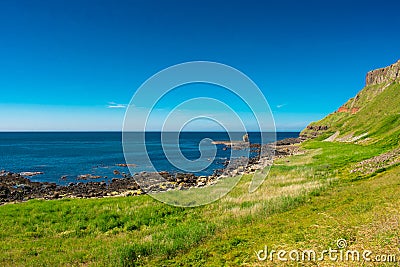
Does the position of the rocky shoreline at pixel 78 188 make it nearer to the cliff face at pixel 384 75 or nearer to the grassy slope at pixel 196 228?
the grassy slope at pixel 196 228

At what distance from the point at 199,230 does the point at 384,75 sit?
15808 cm

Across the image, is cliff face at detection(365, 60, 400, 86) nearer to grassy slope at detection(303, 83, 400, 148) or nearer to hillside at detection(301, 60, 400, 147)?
hillside at detection(301, 60, 400, 147)

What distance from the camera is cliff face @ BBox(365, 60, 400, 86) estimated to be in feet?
394

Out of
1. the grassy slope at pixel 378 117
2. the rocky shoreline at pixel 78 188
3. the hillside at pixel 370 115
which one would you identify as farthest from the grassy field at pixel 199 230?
the grassy slope at pixel 378 117

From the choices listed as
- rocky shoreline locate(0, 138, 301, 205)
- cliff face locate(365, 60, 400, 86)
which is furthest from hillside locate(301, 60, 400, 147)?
rocky shoreline locate(0, 138, 301, 205)

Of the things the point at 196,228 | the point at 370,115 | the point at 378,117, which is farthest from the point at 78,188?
the point at 370,115

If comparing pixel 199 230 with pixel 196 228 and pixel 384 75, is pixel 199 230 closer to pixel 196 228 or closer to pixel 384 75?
pixel 196 228

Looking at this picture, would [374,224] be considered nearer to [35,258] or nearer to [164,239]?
[164,239]

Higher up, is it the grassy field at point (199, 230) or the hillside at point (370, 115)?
the hillside at point (370, 115)

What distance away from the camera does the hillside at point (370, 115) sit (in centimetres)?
6431

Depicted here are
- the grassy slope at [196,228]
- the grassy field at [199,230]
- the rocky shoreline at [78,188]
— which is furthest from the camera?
the rocky shoreline at [78,188]

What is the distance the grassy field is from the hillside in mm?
44201

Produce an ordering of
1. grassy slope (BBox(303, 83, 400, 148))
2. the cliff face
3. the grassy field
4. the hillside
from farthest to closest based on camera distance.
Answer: the cliff face < the hillside < grassy slope (BBox(303, 83, 400, 148)) < the grassy field

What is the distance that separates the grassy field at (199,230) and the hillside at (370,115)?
145ft
